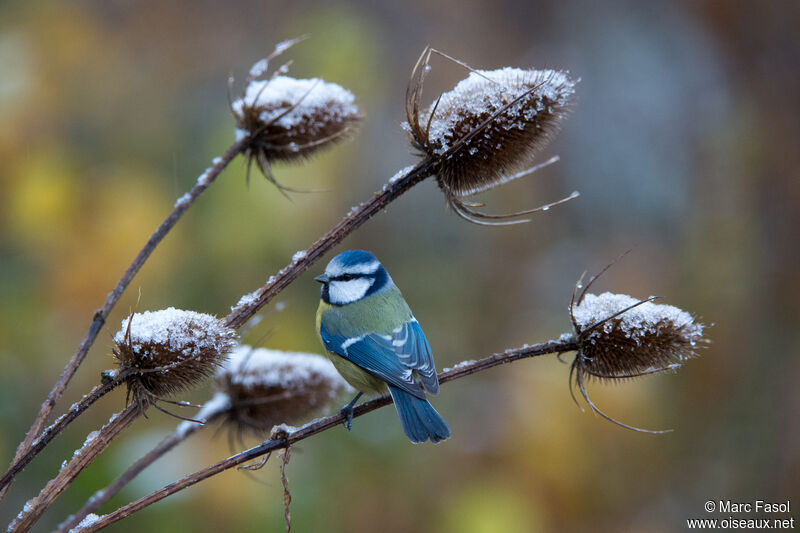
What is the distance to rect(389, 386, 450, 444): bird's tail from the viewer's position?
1.76m

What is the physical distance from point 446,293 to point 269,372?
2.48 m

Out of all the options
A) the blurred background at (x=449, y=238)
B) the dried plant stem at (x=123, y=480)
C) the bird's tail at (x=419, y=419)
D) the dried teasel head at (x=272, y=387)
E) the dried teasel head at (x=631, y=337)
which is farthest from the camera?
the blurred background at (x=449, y=238)

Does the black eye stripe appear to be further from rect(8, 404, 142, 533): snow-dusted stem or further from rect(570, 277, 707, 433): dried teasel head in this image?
rect(8, 404, 142, 533): snow-dusted stem

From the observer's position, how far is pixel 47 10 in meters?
3.10

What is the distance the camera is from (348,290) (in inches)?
88.9

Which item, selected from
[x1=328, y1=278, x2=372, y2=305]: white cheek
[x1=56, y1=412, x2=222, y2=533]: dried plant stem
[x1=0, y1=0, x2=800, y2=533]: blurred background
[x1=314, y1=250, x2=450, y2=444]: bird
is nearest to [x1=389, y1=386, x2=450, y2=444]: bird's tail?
[x1=314, y1=250, x2=450, y2=444]: bird

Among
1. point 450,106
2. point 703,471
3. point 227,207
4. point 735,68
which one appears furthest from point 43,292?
point 735,68

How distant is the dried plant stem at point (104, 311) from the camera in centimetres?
107

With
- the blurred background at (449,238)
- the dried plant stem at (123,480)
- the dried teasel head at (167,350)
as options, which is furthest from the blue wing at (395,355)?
the dried teasel head at (167,350)

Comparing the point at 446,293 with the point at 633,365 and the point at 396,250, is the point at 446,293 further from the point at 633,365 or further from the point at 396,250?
the point at 633,365

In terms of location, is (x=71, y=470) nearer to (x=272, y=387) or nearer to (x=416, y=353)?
(x=272, y=387)

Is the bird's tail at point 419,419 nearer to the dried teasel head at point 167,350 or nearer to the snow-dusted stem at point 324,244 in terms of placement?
the snow-dusted stem at point 324,244

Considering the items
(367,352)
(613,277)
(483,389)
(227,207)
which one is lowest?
(367,352)

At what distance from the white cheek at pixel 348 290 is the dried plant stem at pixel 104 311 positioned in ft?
2.41
